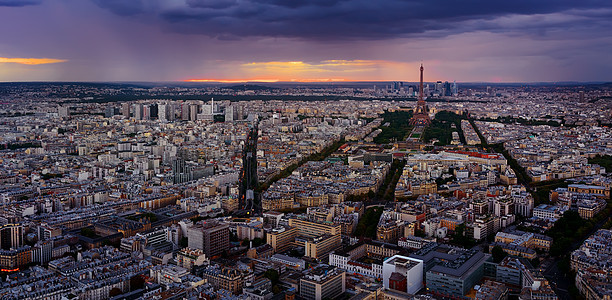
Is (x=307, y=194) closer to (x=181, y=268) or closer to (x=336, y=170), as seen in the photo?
(x=336, y=170)

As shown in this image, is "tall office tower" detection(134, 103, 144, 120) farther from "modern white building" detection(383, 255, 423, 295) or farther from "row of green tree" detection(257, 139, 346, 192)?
"modern white building" detection(383, 255, 423, 295)

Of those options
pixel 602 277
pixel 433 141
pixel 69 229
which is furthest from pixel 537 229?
pixel 433 141

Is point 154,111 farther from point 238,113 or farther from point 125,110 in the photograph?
point 238,113

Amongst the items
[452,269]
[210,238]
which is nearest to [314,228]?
[210,238]

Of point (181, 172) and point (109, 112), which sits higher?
point (109, 112)

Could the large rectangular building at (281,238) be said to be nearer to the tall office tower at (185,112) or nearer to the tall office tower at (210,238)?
the tall office tower at (210,238)
